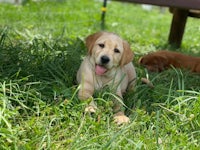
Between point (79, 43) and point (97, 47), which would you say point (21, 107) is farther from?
point (79, 43)

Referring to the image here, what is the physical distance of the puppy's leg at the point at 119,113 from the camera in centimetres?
268

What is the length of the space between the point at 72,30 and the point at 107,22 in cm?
140

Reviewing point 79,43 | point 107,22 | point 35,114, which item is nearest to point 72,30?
point 107,22

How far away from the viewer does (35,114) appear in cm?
261

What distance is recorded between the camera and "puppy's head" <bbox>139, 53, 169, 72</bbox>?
14.6ft

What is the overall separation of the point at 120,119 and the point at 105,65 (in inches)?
16.5

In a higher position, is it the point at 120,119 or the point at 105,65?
the point at 105,65

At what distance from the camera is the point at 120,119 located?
270cm

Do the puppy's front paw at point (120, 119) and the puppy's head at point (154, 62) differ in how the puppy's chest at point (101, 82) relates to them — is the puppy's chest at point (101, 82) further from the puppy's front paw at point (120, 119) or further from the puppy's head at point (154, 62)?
the puppy's head at point (154, 62)

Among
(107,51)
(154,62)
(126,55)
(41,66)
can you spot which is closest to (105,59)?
(107,51)

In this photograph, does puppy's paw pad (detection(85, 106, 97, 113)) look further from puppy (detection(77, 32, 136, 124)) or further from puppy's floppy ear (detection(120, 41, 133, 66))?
puppy's floppy ear (detection(120, 41, 133, 66))

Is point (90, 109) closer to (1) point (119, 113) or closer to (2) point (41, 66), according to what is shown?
(1) point (119, 113)

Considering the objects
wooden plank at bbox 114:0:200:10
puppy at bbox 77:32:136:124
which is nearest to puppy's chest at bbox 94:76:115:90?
puppy at bbox 77:32:136:124

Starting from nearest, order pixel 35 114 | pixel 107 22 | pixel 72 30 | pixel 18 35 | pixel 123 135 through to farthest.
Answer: pixel 123 135
pixel 35 114
pixel 18 35
pixel 72 30
pixel 107 22
